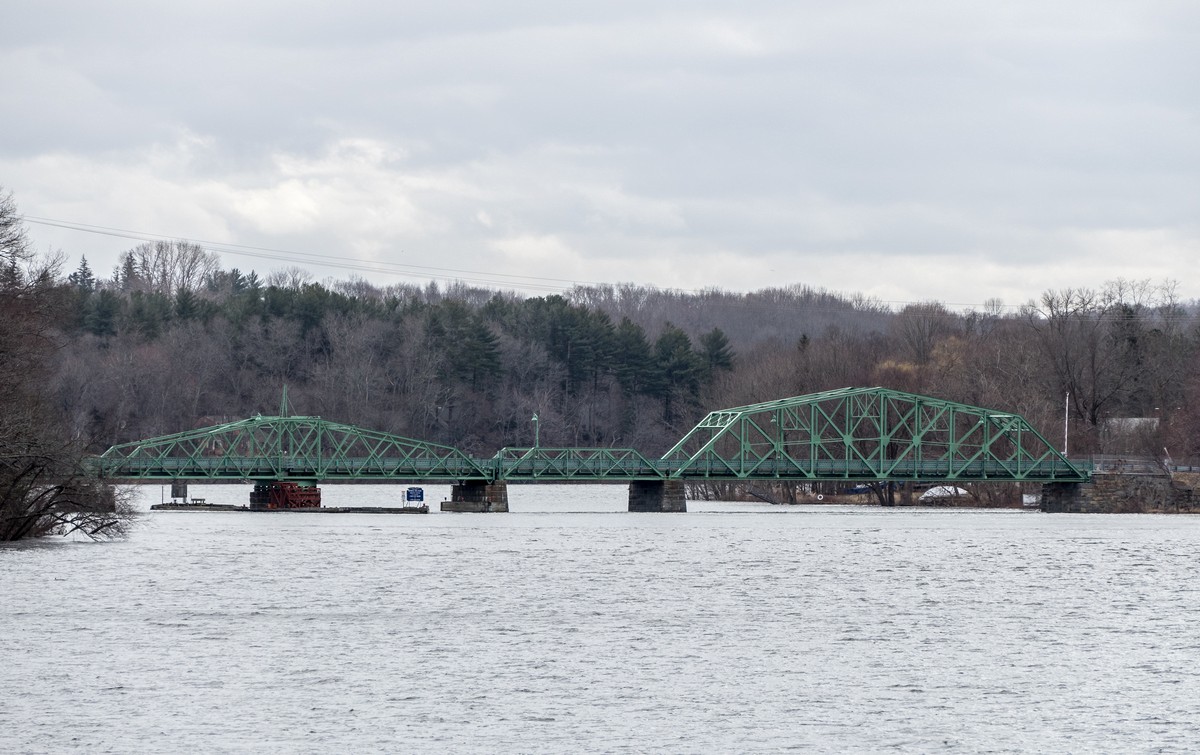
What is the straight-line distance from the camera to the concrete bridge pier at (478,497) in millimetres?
111062

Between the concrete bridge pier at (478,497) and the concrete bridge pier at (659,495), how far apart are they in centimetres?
902

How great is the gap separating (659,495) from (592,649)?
77.8m

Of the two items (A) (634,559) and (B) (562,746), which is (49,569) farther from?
(B) (562,746)

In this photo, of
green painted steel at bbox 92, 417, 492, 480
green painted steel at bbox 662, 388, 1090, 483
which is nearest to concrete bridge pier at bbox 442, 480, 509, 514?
green painted steel at bbox 92, 417, 492, 480

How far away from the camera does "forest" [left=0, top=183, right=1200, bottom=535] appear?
137000mm

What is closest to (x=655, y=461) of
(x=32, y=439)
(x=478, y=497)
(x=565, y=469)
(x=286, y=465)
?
(x=565, y=469)

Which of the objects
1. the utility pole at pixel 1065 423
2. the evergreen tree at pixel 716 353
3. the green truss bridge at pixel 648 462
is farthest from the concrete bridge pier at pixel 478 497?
the evergreen tree at pixel 716 353

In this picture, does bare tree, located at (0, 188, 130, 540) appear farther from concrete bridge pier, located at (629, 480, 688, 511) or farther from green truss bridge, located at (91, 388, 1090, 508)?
concrete bridge pier, located at (629, 480, 688, 511)

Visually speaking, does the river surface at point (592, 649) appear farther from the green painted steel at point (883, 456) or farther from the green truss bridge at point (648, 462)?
the green painted steel at point (883, 456)

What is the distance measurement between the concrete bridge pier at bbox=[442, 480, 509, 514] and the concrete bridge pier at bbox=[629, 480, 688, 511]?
9.02 m

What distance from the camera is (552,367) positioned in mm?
185375

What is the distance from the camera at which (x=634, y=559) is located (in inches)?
2547

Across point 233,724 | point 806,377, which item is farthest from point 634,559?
point 806,377

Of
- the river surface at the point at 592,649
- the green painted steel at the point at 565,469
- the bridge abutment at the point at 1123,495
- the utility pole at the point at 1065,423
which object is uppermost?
the utility pole at the point at 1065,423
